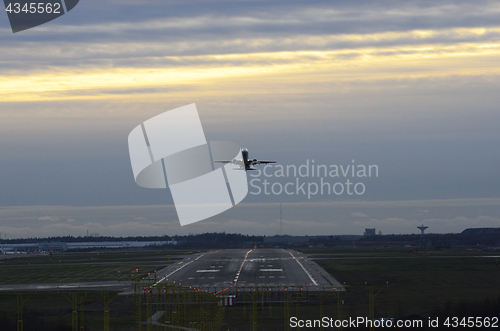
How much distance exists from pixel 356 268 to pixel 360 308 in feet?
A: 240

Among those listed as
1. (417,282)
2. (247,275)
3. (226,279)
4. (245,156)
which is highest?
(245,156)

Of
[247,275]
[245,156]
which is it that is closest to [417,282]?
[247,275]

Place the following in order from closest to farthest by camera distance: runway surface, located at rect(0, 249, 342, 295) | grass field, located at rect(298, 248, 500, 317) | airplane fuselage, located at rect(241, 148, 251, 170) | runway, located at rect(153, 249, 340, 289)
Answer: grass field, located at rect(298, 248, 500, 317) → airplane fuselage, located at rect(241, 148, 251, 170) → runway surface, located at rect(0, 249, 342, 295) → runway, located at rect(153, 249, 340, 289)

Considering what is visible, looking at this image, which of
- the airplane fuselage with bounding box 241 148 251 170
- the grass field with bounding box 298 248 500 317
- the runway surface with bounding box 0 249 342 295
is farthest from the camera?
the runway surface with bounding box 0 249 342 295

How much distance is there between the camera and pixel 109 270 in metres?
176

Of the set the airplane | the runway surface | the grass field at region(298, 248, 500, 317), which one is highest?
the airplane

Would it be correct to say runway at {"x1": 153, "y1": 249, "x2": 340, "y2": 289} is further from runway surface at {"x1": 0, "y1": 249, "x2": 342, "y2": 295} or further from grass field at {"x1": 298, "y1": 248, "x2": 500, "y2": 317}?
grass field at {"x1": 298, "y1": 248, "x2": 500, "y2": 317}

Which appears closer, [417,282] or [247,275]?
[417,282]

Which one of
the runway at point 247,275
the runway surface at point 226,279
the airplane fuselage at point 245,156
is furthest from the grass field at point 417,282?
the airplane fuselage at point 245,156

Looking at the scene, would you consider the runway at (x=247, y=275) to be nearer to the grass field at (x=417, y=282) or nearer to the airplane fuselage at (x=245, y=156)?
the grass field at (x=417, y=282)

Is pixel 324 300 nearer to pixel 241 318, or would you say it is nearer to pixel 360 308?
pixel 360 308

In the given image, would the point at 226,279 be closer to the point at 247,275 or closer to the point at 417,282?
the point at 247,275

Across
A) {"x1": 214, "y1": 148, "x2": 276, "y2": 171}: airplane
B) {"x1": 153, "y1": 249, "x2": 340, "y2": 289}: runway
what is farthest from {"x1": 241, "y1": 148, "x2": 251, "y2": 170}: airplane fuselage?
{"x1": 153, "y1": 249, "x2": 340, "y2": 289}: runway

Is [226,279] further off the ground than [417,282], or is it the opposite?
[226,279]
